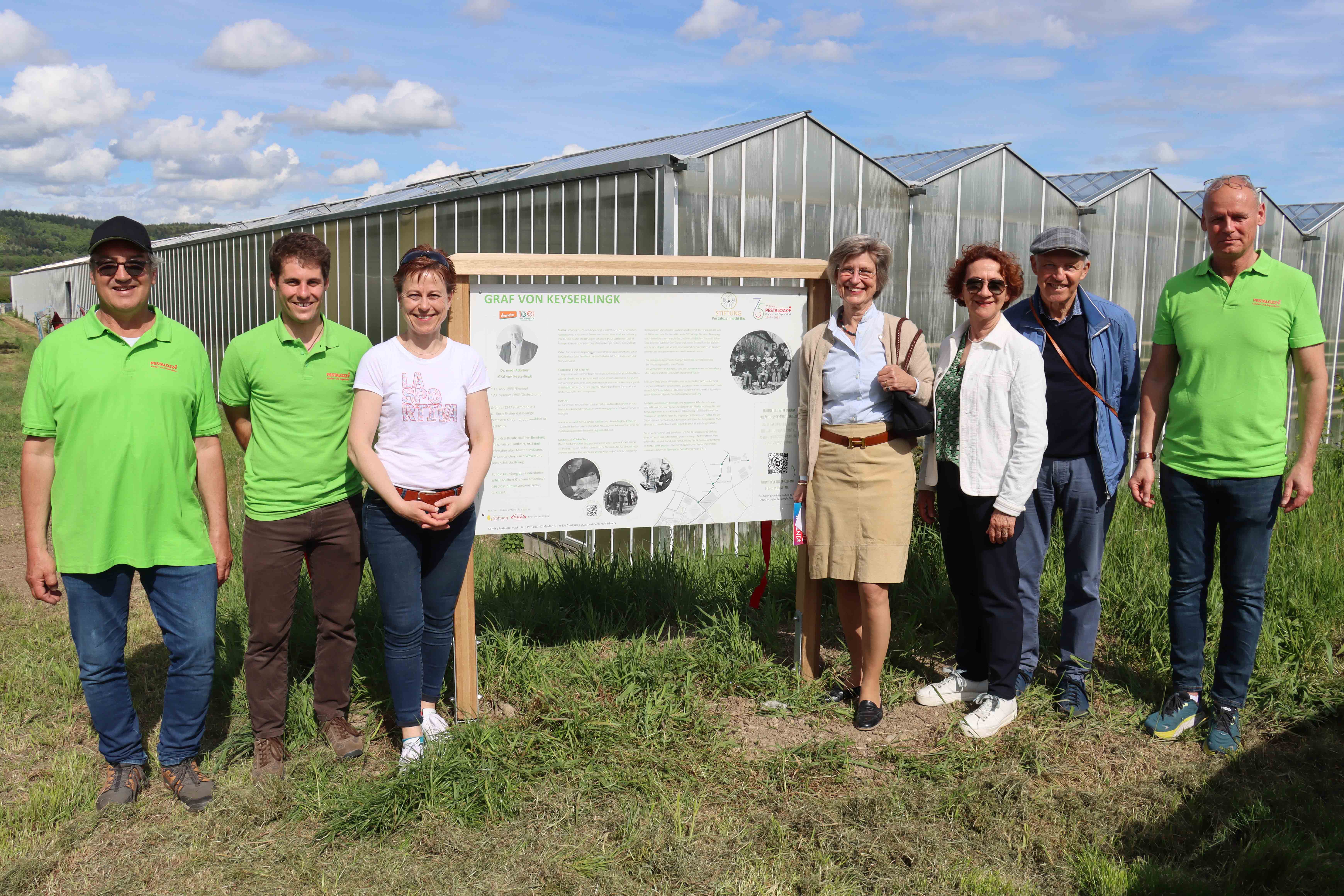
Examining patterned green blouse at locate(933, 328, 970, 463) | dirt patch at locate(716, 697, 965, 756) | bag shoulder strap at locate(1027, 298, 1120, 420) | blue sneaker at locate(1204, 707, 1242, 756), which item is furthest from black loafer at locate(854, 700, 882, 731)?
bag shoulder strap at locate(1027, 298, 1120, 420)

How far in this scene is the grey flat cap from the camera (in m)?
3.96

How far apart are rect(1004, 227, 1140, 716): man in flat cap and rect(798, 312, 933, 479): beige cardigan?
482mm

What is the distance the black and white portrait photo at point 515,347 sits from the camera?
412cm

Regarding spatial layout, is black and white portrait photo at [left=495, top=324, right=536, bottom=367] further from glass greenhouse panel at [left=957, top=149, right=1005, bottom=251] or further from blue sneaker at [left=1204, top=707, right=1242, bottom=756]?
glass greenhouse panel at [left=957, top=149, right=1005, bottom=251]

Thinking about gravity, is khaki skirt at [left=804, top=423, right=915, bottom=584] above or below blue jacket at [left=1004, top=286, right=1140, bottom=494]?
below

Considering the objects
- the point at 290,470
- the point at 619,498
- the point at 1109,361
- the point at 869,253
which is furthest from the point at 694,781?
the point at 1109,361

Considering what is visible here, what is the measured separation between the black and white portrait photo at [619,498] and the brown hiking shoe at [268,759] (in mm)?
1670

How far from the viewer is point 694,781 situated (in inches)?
150

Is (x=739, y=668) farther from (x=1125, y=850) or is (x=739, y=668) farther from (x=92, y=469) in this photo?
(x=92, y=469)

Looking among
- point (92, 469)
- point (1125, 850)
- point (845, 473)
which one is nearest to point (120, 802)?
point (92, 469)

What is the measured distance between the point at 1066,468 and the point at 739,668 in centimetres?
177

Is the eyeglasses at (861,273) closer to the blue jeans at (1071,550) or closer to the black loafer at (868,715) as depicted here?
the blue jeans at (1071,550)

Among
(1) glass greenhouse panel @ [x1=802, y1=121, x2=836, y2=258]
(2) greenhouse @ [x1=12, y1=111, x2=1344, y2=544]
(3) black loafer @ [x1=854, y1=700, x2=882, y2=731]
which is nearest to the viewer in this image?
(3) black loafer @ [x1=854, y1=700, x2=882, y2=731]

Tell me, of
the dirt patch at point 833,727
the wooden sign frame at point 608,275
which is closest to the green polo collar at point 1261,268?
the wooden sign frame at point 608,275
